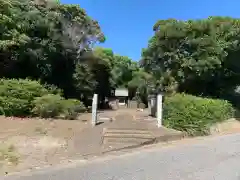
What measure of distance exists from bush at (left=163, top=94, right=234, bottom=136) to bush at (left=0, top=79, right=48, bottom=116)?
6.78 metres

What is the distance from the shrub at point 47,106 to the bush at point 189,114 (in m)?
5.47

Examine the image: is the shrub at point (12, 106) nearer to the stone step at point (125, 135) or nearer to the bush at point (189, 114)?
the stone step at point (125, 135)

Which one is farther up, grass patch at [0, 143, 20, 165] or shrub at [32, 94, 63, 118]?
shrub at [32, 94, 63, 118]

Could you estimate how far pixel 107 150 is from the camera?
33.6 ft

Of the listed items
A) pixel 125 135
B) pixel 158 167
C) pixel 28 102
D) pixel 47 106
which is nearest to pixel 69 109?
pixel 47 106

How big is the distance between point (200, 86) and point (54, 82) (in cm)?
1126

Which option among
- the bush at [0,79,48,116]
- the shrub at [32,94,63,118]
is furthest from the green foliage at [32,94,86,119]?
the bush at [0,79,48,116]

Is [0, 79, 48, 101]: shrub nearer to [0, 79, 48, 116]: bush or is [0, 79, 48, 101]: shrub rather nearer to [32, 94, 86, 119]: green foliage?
[0, 79, 48, 116]: bush

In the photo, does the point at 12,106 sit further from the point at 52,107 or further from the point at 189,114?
the point at 189,114

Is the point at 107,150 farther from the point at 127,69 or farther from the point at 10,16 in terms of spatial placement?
the point at 127,69

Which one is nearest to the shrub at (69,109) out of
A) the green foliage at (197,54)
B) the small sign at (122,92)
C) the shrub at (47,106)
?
the shrub at (47,106)

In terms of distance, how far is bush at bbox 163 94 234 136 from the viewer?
1548 cm

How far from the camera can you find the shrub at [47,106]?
13984mm

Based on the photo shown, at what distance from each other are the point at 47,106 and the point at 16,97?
1.48 meters
